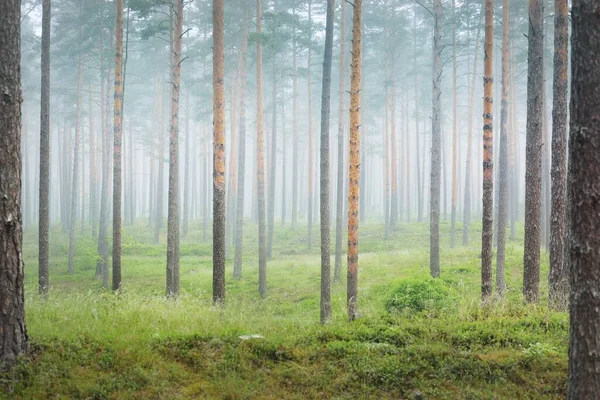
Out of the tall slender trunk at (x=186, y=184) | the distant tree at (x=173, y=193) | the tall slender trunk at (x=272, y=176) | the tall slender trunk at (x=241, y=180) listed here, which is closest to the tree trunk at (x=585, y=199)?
the distant tree at (x=173, y=193)

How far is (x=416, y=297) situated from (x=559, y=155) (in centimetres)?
447

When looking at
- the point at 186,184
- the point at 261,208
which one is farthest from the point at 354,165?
the point at 186,184

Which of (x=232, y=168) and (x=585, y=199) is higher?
(x=232, y=168)

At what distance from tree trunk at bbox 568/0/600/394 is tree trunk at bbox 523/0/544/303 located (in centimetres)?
653

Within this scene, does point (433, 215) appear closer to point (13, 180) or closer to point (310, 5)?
point (13, 180)

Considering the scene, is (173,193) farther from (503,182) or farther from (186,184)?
(186,184)

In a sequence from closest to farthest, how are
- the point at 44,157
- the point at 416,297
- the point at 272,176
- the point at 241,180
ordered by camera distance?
the point at 416,297
the point at 44,157
the point at 241,180
the point at 272,176

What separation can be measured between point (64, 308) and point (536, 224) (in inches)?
420

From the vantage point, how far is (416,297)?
1062 centimetres

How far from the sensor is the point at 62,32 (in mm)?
26406

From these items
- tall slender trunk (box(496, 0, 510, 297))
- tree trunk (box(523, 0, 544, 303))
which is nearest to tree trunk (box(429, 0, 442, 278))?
tall slender trunk (box(496, 0, 510, 297))

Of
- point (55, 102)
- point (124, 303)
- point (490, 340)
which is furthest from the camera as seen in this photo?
point (55, 102)

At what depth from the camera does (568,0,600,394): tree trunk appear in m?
4.10

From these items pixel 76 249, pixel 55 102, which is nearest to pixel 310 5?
pixel 76 249
